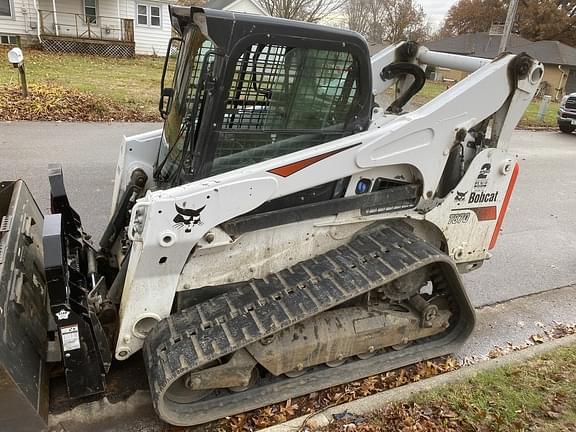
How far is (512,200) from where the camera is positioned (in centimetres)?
786

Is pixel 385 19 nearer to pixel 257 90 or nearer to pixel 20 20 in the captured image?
pixel 20 20

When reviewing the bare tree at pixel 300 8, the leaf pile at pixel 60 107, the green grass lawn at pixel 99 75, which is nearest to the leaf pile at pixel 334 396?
the leaf pile at pixel 60 107

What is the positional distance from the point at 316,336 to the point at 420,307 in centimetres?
86

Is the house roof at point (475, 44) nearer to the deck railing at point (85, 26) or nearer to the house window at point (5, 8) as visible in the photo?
the deck railing at point (85, 26)

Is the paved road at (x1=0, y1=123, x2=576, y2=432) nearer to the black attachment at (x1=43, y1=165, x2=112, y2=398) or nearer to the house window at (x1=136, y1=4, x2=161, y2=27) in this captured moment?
the black attachment at (x1=43, y1=165, x2=112, y2=398)

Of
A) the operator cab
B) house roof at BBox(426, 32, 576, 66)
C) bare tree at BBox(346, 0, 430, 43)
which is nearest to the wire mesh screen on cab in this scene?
the operator cab

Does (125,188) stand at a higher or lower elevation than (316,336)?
higher

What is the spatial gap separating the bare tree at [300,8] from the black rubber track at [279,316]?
30305 mm

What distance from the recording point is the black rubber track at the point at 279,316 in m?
2.90

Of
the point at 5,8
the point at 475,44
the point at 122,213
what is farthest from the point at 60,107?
the point at 475,44

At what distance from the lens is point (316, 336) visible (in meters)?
3.33

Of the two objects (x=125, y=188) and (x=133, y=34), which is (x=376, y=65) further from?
(x=133, y=34)

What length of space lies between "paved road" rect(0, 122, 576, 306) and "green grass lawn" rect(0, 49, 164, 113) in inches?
105

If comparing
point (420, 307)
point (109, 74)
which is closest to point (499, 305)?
point (420, 307)
